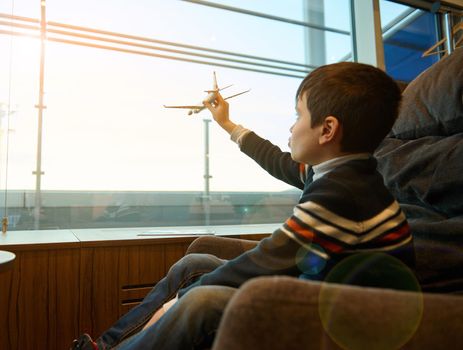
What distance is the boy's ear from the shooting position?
85 centimetres

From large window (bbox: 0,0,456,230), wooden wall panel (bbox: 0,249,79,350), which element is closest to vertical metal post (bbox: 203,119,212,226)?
large window (bbox: 0,0,456,230)

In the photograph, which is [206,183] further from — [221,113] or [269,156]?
[269,156]

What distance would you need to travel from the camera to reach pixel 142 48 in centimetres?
214

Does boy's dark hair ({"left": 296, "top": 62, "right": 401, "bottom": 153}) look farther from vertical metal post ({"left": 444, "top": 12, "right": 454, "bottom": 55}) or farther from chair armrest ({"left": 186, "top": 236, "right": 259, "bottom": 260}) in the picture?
vertical metal post ({"left": 444, "top": 12, "right": 454, "bottom": 55})

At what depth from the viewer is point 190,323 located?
0.65 m

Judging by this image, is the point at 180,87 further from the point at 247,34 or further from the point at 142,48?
the point at 247,34

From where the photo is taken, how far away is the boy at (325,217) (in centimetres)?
70

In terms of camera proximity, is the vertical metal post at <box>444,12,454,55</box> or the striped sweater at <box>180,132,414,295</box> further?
the vertical metal post at <box>444,12,454,55</box>

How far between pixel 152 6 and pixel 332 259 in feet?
6.88

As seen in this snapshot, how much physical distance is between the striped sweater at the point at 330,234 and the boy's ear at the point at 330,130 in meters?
0.11

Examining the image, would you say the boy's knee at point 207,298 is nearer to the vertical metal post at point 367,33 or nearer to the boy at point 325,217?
the boy at point 325,217

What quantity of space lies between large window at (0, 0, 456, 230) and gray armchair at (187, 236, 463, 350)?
1.65 m

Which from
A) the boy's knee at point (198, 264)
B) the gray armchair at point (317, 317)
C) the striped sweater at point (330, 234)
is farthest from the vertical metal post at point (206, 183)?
the gray armchair at point (317, 317)

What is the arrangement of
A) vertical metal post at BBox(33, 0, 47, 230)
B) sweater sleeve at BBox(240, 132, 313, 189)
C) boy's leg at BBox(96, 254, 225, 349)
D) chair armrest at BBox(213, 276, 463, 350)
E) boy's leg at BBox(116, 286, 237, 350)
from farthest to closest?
vertical metal post at BBox(33, 0, 47, 230)
sweater sleeve at BBox(240, 132, 313, 189)
boy's leg at BBox(96, 254, 225, 349)
boy's leg at BBox(116, 286, 237, 350)
chair armrest at BBox(213, 276, 463, 350)
